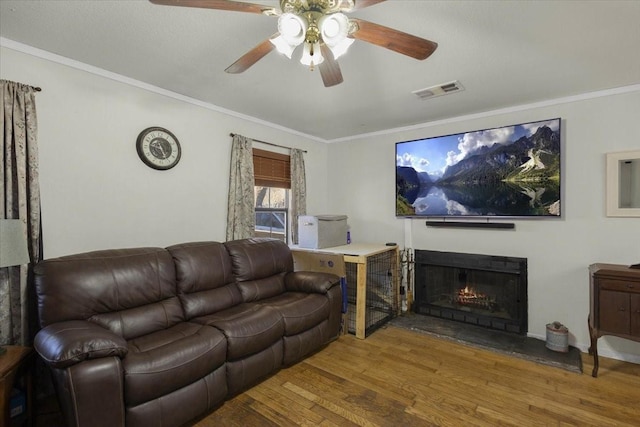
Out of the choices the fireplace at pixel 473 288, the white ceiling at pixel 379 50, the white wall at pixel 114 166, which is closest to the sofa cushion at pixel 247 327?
the white wall at pixel 114 166

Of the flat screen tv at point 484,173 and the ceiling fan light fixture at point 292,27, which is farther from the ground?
the ceiling fan light fixture at point 292,27

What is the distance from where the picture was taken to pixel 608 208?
2.84 metres

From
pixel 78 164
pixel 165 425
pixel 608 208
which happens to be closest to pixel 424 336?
pixel 608 208

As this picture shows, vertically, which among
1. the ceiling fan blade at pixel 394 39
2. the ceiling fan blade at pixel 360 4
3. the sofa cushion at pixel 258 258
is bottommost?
the sofa cushion at pixel 258 258

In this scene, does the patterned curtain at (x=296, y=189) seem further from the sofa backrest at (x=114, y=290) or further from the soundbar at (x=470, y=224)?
the sofa backrest at (x=114, y=290)

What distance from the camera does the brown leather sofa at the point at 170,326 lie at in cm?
158

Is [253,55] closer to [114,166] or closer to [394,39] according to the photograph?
[394,39]

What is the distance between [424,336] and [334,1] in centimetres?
314

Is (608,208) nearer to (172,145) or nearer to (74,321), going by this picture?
(172,145)

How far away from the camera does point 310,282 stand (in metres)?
3.06

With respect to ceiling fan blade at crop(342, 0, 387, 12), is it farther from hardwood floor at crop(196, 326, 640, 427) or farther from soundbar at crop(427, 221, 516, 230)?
soundbar at crop(427, 221, 516, 230)

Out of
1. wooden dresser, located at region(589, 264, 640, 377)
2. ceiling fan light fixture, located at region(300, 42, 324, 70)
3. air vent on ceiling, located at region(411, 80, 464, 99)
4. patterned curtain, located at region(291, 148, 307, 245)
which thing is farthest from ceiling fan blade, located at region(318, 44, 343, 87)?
wooden dresser, located at region(589, 264, 640, 377)

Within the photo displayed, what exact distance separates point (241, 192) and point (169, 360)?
6.71ft

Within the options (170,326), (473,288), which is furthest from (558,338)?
(170,326)
